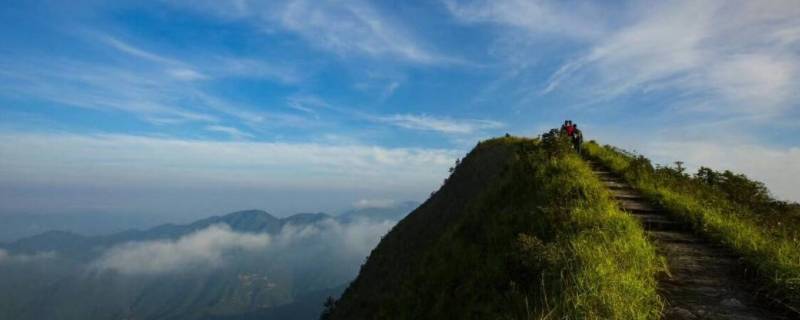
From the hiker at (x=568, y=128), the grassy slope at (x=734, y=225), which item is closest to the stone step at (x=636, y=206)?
the grassy slope at (x=734, y=225)

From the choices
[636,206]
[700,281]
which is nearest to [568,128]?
[636,206]

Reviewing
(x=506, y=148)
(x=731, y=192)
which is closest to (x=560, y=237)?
(x=731, y=192)

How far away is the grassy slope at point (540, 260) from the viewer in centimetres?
713

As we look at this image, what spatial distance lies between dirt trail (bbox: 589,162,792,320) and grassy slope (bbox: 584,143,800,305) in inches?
14.4

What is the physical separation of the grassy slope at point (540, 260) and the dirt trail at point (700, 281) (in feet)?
1.21

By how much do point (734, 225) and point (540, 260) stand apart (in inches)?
234

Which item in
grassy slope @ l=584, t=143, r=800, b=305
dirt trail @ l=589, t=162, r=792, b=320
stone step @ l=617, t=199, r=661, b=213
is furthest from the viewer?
stone step @ l=617, t=199, r=661, b=213

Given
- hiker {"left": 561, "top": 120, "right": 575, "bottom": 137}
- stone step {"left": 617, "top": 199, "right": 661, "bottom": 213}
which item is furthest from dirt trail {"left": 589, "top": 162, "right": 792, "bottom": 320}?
hiker {"left": 561, "top": 120, "right": 575, "bottom": 137}

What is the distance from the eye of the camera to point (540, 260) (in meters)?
8.95

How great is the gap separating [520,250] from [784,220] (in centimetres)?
943

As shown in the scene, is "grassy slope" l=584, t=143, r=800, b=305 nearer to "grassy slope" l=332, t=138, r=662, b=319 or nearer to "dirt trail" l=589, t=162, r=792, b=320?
"dirt trail" l=589, t=162, r=792, b=320

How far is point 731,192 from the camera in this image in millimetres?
18250

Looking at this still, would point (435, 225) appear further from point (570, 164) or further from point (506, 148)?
point (570, 164)

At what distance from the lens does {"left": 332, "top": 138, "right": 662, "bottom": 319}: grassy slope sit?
7.13 metres
